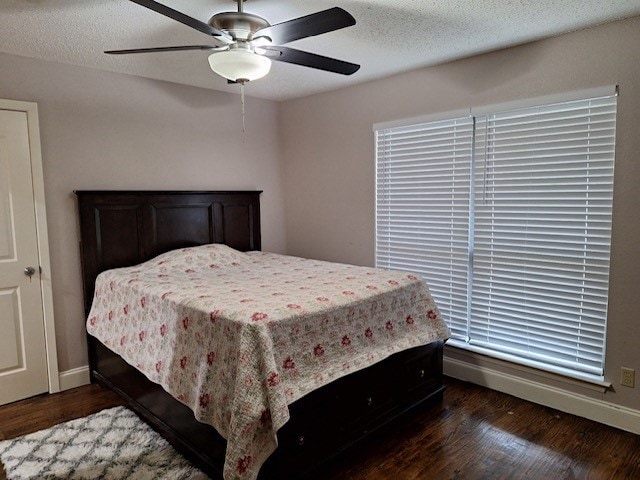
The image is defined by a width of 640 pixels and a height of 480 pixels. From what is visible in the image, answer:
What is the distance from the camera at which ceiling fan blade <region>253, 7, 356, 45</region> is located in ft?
5.45

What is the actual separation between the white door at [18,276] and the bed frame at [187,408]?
0.33m

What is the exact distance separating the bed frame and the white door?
326 millimetres

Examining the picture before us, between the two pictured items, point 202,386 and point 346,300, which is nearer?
point 202,386

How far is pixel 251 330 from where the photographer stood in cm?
187

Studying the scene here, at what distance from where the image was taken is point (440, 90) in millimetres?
3248

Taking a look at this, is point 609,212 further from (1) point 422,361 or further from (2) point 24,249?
(2) point 24,249

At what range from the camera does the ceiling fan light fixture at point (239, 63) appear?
1932mm

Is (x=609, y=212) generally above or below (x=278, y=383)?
above

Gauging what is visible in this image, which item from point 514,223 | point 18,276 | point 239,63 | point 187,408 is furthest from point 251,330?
point 18,276

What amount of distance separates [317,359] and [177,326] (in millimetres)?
764

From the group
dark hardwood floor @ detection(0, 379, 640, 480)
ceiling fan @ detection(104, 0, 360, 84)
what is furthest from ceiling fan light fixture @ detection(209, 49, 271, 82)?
dark hardwood floor @ detection(0, 379, 640, 480)

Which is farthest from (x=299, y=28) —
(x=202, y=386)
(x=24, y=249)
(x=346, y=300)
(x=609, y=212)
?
(x=24, y=249)

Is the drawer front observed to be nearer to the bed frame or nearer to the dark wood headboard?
the bed frame

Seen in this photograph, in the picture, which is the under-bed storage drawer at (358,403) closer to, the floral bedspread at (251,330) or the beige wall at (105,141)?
the floral bedspread at (251,330)
